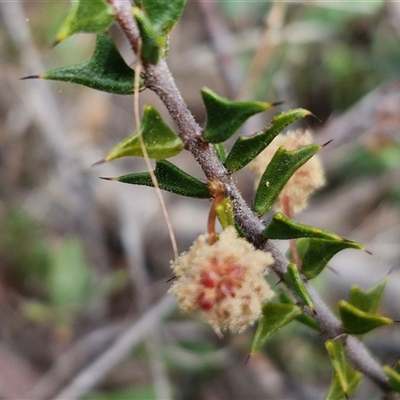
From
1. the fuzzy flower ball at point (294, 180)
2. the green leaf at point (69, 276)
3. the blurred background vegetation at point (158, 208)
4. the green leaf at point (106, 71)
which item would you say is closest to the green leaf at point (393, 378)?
the fuzzy flower ball at point (294, 180)

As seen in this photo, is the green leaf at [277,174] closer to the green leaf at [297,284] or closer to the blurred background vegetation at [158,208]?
the green leaf at [297,284]

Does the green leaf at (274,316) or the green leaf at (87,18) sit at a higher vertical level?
the green leaf at (87,18)

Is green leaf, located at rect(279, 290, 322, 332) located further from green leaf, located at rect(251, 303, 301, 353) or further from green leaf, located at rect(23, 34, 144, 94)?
green leaf, located at rect(23, 34, 144, 94)

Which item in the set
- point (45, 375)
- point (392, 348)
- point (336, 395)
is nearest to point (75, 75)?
point (336, 395)

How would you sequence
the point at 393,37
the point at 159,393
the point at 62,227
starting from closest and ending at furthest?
the point at 159,393 → the point at 393,37 → the point at 62,227

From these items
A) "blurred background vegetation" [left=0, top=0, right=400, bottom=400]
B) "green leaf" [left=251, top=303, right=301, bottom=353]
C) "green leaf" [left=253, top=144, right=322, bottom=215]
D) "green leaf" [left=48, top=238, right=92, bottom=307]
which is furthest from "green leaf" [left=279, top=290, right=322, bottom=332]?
"green leaf" [left=48, top=238, right=92, bottom=307]

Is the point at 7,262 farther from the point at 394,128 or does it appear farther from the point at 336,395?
the point at 336,395
